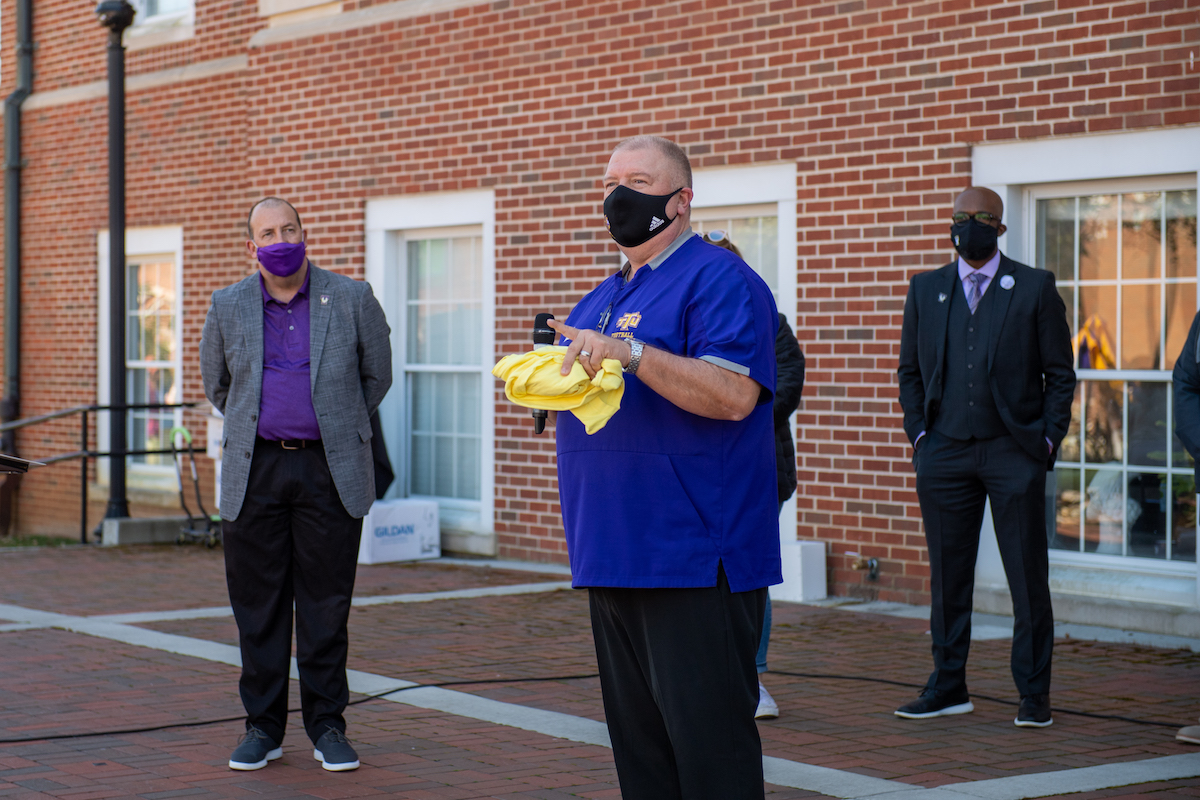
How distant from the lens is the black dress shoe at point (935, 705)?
5.89 metres

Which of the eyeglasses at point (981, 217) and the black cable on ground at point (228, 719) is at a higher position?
the eyeglasses at point (981, 217)

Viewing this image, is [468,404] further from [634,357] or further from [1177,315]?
[634,357]

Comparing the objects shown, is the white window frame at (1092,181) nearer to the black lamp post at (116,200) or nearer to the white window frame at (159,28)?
the black lamp post at (116,200)

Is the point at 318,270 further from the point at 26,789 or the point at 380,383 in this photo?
the point at 26,789

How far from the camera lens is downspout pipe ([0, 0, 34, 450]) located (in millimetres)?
15742

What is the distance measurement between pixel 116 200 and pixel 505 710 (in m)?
7.66

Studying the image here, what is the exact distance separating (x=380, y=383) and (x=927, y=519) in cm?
233

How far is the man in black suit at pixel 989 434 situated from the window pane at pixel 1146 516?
2.39m

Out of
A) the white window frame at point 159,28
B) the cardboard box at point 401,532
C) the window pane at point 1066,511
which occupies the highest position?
the white window frame at point 159,28

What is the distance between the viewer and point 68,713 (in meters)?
5.89

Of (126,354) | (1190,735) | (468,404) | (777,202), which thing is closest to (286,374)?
(1190,735)

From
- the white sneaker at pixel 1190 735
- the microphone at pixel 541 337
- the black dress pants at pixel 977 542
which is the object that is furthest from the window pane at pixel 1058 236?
the microphone at pixel 541 337

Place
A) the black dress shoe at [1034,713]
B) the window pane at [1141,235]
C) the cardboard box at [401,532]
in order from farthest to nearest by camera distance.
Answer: the cardboard box at [401,532]
the window pane at [1141,235]
the black dress shoe at [1034,713]

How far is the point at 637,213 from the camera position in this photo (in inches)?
133
